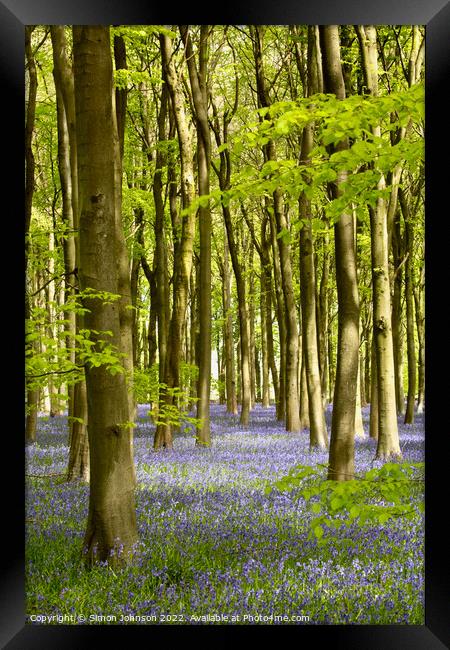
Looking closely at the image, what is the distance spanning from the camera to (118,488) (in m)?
5.52

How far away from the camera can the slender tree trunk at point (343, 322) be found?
8.68 meters

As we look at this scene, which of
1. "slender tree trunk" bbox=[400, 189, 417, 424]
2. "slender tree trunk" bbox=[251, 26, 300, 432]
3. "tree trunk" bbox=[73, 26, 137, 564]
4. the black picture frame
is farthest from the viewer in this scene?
"slender tree trunk" bbox=[400, 189, 417, 424]

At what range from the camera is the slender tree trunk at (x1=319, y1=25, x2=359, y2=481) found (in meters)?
8.68

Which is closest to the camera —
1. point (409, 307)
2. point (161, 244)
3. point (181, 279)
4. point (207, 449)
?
point (181, 279)

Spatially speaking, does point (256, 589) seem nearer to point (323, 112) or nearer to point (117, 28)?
point (323, 112)

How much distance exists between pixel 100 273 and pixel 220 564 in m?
2.80

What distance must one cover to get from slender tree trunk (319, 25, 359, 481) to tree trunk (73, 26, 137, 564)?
398 centimetres

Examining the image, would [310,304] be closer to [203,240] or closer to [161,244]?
[203,240]

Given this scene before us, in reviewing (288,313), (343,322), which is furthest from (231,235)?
(343,322)

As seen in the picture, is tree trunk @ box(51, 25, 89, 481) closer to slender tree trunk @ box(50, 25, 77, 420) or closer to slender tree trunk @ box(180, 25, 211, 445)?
slender tree trunk @ box(50, 25, 77, 420)

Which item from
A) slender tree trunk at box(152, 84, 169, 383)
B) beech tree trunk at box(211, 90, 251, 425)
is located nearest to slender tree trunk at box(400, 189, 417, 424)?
beech tree trunk at box(211, 90, 251, 425)

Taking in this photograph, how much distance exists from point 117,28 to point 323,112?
594 cm

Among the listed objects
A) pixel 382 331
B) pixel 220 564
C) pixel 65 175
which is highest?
pixel 65 175

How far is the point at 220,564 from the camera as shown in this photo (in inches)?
221
